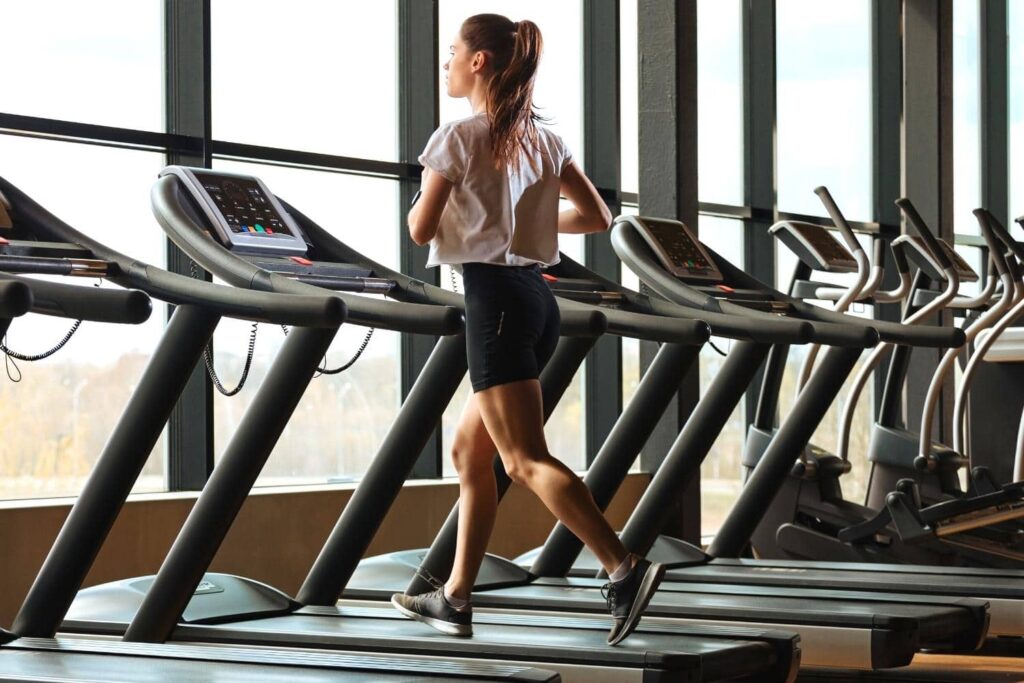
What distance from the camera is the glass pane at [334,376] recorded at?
17.0 feet

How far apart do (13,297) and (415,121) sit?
3551 millimetres

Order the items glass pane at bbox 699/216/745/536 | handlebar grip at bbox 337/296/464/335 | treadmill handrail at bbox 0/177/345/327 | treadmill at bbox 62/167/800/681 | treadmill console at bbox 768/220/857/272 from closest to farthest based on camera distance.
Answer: treadmill handrail at bbox 0/177/345/327 → handlebar grip at bbox 337/296/464/335 → treadmill at bbox 62/167/800/681 → treadmill console at bbox 768/220/857/272 → glass pane at bbox 699/216/745/536

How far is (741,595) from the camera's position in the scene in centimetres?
424

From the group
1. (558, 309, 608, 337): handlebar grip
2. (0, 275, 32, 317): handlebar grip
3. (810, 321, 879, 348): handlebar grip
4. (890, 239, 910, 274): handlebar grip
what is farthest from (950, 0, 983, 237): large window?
(0, 275, 32, 317): handlebar grip

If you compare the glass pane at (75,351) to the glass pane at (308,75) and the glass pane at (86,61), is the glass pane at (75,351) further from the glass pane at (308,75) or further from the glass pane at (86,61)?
the glass pane at (308,75)

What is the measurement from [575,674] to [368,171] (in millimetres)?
2944

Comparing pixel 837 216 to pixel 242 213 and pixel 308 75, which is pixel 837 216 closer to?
pixel 308 75

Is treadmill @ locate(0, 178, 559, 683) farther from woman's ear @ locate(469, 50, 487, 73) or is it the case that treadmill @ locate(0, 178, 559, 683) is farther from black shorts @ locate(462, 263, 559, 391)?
woman's ear @ locate(469, 50, 487, 73)

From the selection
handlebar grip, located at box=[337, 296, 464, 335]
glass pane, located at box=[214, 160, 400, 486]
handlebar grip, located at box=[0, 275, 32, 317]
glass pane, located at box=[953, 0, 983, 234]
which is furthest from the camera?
glass pane, located at box=[953, 0, 983, 234]

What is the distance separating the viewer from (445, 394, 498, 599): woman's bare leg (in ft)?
10.4

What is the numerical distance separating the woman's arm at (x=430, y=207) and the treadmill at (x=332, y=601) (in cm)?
20

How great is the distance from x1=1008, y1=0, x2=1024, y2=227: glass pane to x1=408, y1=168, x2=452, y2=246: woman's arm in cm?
730

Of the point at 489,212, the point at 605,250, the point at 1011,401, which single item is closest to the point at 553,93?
the point at 605,250

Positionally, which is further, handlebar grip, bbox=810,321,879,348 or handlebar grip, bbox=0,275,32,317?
handlebar grip, bbox=810,321,879,348
